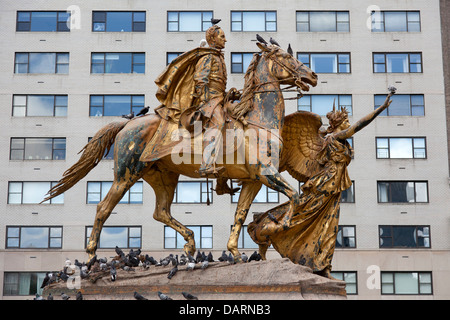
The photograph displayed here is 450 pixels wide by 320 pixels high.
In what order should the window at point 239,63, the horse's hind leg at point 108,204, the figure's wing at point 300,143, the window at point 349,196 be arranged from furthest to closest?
the window at point 239,63 < the window at point 349,196 < the figure's wing at point 300,143 < the horse's hind leg at point 108,204

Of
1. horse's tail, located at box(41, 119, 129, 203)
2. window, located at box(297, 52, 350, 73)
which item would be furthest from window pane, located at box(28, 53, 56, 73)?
horse's tail, located at box(41, 119, 129, 203)

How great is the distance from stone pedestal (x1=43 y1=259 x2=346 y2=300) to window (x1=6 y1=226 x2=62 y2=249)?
2907 centimetres

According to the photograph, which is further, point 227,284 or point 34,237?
point 34,237

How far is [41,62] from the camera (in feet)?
148

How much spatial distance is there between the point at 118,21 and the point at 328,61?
1430cm

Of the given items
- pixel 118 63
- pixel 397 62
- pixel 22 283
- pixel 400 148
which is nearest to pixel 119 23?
pixel 118 63

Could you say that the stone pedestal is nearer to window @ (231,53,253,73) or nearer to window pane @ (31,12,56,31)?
window @ (231,53,253,73)

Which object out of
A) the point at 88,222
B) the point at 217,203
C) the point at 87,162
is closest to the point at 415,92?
the point at 217,203

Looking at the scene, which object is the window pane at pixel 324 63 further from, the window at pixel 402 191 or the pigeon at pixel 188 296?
the pigeon at pixel 188 296

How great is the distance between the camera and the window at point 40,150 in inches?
1729

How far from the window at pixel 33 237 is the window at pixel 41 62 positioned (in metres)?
10.5

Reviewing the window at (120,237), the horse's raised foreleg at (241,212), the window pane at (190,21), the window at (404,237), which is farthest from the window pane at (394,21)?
the horse's raised foreleg at (241,212)

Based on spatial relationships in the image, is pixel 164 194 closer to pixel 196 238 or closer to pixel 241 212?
pixel 241 212

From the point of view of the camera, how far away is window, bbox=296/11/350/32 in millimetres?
45281
